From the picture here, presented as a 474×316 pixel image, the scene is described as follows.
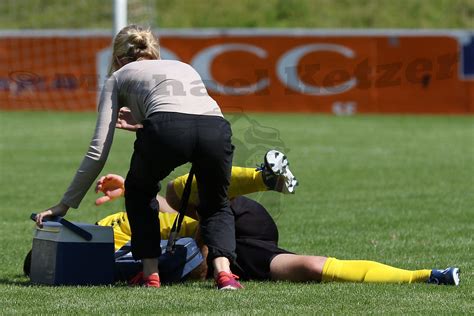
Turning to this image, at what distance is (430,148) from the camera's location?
15352mm

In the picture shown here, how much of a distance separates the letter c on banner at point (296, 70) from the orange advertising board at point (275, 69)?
22 millimetres

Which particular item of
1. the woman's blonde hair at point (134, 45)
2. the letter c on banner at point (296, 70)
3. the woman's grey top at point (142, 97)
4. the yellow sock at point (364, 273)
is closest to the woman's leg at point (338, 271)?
the yellow sock at point (364, 273)

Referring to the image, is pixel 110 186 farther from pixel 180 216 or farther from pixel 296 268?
pixel 296 268

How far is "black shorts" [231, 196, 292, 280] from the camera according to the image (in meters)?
5.90

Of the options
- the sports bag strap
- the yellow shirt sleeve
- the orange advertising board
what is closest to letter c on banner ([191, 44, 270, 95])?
the orange advertising board

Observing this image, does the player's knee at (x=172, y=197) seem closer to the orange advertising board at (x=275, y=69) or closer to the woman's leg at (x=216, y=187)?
the woman's leg at (x=216, y=187)

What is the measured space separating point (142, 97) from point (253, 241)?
1029 millimetres

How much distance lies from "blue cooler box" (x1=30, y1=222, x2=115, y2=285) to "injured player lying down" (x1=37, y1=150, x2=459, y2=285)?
1.67 feet

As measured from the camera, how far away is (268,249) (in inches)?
233

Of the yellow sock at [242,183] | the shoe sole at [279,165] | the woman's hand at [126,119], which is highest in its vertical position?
the woman's hand at [126,119]

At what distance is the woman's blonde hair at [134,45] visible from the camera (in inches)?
224

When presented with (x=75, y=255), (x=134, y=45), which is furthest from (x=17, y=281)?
(x=134, y=45)

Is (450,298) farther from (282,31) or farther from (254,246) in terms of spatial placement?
(282,31)

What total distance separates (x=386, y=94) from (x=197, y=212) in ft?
58.3
